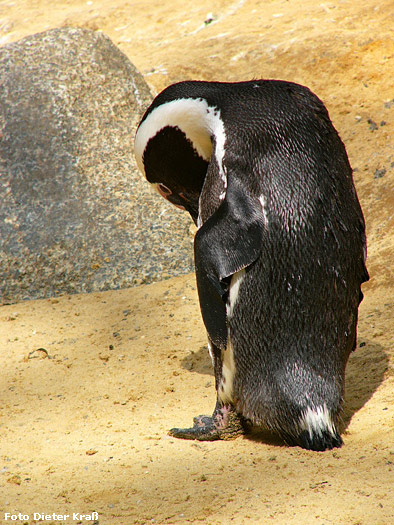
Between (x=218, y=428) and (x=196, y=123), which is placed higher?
(x=196, y=123)

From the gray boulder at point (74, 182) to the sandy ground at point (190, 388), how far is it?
0.21 meters

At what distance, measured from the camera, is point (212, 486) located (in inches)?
72.1

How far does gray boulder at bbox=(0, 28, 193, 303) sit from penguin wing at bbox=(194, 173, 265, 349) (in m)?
1.82

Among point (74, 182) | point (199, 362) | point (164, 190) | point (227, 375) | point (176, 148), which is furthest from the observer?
point (74, 182)

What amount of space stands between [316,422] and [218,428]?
40cm

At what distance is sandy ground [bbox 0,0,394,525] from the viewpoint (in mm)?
1747

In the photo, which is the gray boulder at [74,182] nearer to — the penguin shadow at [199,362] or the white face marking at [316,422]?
the penguin shadow at [199,362]

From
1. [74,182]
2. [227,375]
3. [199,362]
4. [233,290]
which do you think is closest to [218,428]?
[227,375]

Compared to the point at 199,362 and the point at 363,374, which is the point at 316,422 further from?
the point at 199,362

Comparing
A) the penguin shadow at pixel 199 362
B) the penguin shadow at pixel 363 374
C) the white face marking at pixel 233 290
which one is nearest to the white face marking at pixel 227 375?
the white face marking at pixel 233 290

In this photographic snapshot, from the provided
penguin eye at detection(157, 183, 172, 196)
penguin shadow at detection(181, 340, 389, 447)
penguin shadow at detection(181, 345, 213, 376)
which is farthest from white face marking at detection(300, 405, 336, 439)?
penguin eye at detection(157, 183, 172, 196)

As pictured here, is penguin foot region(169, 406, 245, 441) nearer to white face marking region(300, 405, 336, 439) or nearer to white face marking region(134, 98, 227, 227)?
white face marking region(300, 405, 336, 439)

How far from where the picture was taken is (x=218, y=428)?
7.43 feet

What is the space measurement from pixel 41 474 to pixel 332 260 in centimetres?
114
